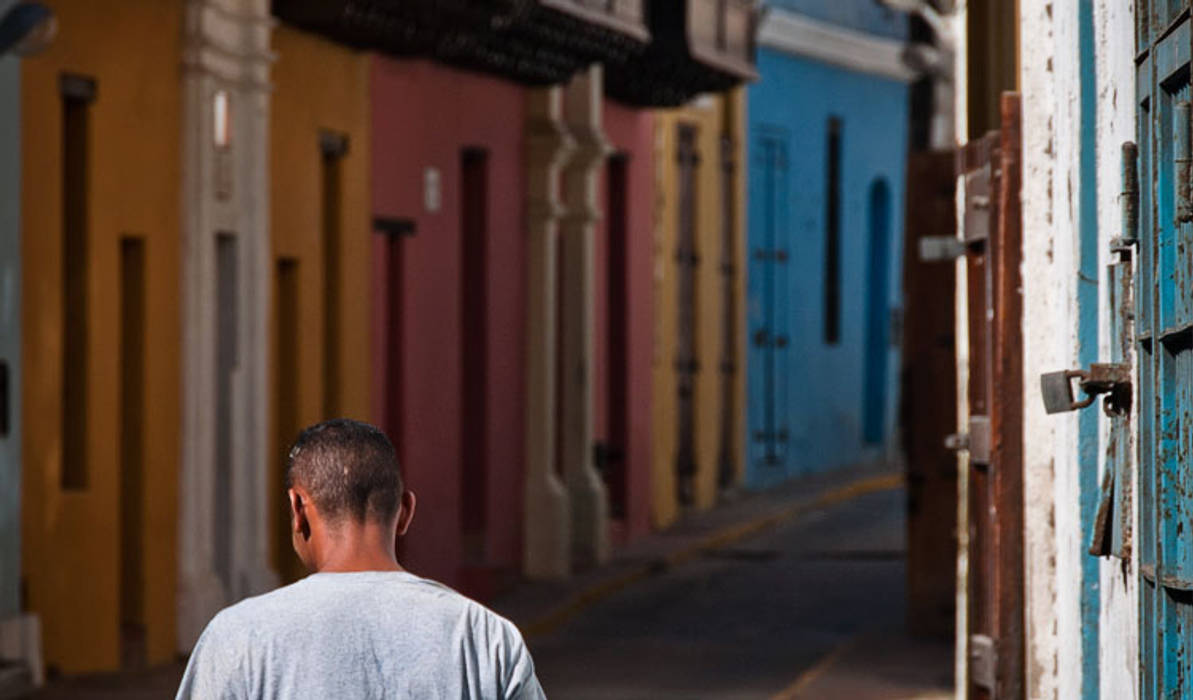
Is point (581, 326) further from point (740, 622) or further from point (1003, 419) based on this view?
point (1003, 419)

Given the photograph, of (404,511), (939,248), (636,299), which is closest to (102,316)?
(939,248)

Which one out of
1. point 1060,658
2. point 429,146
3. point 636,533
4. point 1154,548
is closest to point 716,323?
point 636,533

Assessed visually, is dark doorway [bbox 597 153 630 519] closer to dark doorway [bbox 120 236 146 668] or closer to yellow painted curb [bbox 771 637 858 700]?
yellow painted curb [bbox 771 637 858 700]

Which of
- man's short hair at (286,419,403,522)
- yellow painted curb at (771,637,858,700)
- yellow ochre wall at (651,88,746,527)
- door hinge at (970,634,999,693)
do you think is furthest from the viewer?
yellow ochre wall at (651,88,746,527)

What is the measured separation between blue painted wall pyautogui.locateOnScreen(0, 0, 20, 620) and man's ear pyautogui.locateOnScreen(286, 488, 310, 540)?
8761 mm

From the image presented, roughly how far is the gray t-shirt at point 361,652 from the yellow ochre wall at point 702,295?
20591 mm

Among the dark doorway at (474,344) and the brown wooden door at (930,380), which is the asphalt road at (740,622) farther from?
the dark doorway at (474,344)

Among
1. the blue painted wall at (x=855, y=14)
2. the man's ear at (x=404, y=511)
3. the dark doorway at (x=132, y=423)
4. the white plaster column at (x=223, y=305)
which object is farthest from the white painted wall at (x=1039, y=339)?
the blue painted wall at (x=855, y=14)

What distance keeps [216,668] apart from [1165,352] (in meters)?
1.71

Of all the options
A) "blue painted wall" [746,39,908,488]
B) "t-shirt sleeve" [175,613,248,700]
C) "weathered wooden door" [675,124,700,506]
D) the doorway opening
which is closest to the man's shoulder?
"t-shirt sleeve" [175,613,248,700]

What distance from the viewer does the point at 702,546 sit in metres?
23.2

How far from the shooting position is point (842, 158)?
1270 inches

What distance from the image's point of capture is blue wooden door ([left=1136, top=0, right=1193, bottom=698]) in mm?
4770

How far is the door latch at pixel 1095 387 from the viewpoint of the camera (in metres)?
5.75
